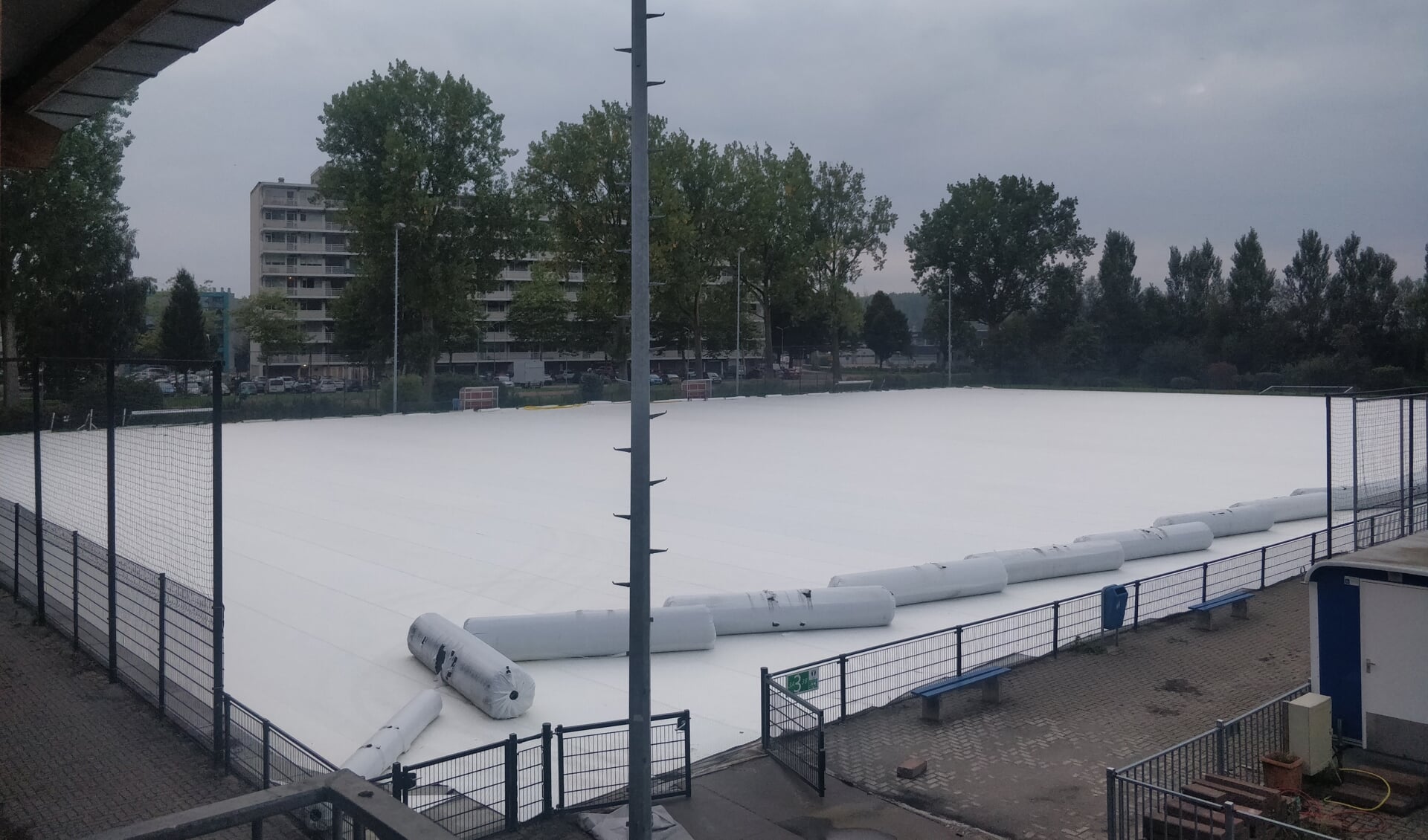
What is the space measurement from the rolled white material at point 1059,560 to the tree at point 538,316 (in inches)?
2926

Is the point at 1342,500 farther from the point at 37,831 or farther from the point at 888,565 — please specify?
the point at 37,831

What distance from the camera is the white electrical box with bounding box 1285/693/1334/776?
9.60 m

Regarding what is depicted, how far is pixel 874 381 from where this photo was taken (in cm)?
7769

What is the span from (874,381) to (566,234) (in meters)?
23.2

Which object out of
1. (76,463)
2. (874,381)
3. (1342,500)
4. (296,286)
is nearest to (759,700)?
(1342,500)

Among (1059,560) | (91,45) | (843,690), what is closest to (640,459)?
(91,45)

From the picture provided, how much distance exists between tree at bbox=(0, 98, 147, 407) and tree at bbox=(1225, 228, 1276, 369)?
71.6 m

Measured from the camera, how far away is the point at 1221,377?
77688 millimetres

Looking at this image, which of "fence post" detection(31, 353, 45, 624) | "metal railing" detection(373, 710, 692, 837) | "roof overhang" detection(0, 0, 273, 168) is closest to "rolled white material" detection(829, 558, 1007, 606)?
"metal railing" detection(373, 710, 692, 837)

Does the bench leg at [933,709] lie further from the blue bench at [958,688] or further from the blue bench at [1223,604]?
the blue bench at [1223,604]

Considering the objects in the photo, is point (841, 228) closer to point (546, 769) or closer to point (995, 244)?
point (995, 244)

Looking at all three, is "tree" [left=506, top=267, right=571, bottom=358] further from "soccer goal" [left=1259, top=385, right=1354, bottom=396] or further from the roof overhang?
the roof overhang

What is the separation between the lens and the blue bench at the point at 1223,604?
595 inches

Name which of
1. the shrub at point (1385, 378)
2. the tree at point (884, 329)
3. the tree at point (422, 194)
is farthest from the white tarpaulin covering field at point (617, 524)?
the tree at point (884, 329)
